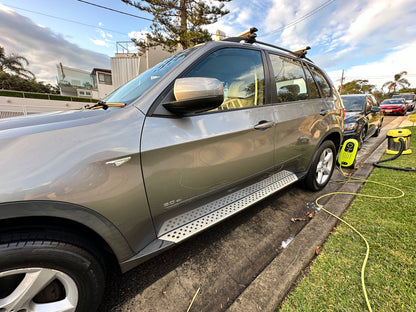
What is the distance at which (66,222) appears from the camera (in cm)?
98

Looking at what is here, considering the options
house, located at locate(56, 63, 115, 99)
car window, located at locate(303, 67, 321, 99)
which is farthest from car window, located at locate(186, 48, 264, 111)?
house, located at locate(56, 63, 115, 99)

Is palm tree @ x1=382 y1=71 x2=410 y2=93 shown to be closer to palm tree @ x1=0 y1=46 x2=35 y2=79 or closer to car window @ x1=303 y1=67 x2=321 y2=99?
car window @ x1=303 y1=67 x2=321 y2=99

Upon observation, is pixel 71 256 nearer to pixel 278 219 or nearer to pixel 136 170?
pixel 136 170

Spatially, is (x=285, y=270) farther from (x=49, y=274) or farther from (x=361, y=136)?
(x=361, y=136)

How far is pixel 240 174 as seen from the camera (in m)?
1.72

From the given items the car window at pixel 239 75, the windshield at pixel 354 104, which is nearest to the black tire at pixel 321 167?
the car window at pixel 239 75

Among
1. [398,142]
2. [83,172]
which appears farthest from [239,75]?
[398,142]

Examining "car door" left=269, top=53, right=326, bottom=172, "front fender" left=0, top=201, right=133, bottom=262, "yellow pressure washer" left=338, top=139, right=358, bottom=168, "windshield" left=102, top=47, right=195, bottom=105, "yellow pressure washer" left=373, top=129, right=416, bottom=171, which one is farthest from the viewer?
"yellow pressure washer" left=373, top=129, right=416, bottom=171

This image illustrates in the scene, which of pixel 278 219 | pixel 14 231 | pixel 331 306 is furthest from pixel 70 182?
pixel 278 219

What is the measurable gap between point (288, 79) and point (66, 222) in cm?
252

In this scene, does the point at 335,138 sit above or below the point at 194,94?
below

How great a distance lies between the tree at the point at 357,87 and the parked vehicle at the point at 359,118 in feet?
158

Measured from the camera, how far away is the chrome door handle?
1.73 meters

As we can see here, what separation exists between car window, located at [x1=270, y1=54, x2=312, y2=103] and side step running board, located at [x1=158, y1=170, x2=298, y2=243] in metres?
0.97
